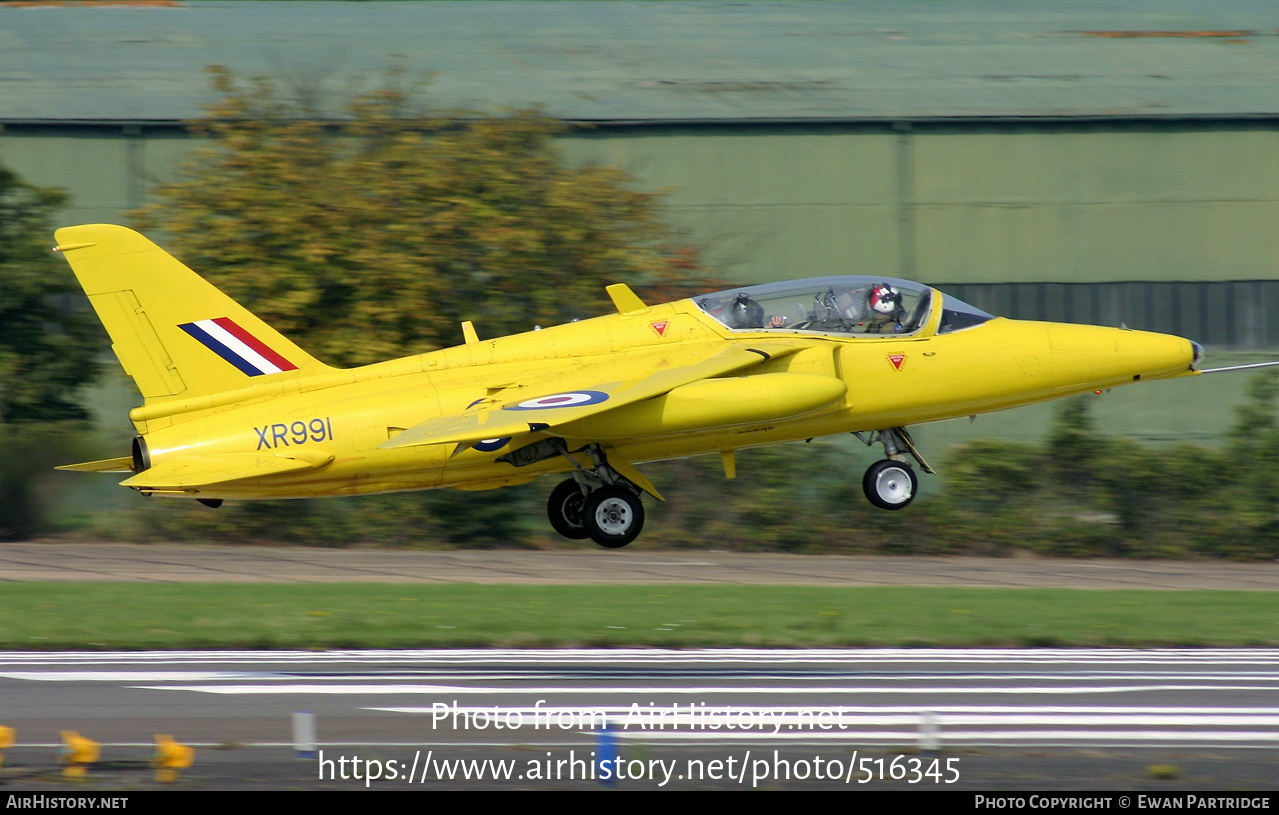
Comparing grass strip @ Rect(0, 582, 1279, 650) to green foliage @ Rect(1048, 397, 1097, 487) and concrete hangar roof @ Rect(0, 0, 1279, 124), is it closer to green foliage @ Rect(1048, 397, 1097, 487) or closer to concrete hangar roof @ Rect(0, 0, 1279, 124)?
green foliage @ Rect(1048, 397, 1097, 487)

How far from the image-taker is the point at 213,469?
14.8 m

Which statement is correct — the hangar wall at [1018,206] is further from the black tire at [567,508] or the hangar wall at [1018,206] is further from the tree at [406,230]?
the black tire at [567,508]

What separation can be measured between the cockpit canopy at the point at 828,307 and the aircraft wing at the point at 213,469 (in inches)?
184

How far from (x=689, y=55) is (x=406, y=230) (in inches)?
453

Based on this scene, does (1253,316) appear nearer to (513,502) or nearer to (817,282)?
(513,502)

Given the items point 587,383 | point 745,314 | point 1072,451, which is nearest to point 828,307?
point 745,314

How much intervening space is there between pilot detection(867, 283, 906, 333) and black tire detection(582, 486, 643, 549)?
3265mm

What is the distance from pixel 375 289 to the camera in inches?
1162

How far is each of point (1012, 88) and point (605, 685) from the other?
23.8 metres

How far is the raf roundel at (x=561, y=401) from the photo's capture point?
14.8 m

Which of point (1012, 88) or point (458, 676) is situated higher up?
point (1012, 88)

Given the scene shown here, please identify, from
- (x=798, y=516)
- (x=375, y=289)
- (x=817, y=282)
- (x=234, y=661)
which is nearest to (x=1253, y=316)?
(x=798, y=516)

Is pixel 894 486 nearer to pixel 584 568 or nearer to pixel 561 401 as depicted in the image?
pixel 561 401

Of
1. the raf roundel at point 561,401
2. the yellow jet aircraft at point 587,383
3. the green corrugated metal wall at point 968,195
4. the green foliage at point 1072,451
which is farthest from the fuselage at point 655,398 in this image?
the green corrugated metal wall at point 968,195
